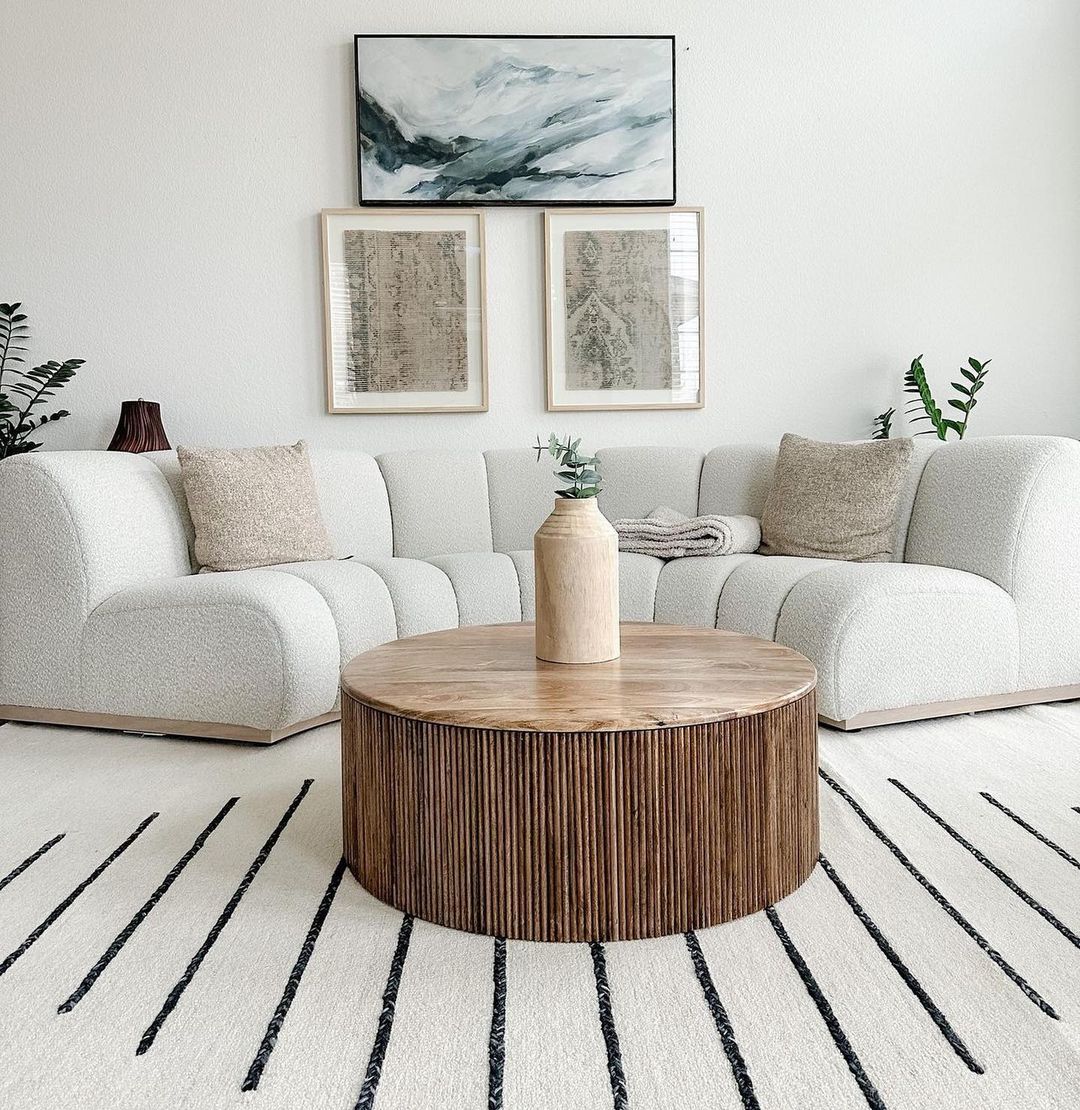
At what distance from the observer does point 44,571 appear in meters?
2.79

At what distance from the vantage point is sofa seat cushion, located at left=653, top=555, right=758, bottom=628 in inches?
121

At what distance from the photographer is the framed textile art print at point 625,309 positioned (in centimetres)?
414

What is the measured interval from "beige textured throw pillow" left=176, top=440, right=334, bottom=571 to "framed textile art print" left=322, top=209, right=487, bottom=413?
101 centimetres

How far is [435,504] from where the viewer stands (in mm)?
3758

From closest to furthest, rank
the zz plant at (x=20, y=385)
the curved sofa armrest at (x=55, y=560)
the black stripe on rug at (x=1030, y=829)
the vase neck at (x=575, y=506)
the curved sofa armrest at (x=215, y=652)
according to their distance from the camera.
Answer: the black stripe on rug at (x=1030, y=829)
the vase neck at (x=575, y=506)
the curved sofa armrest at (x=215, y=652)
the curved sofa armrest at (x=55, y=560)
the zz plant at (x=20, y=385)

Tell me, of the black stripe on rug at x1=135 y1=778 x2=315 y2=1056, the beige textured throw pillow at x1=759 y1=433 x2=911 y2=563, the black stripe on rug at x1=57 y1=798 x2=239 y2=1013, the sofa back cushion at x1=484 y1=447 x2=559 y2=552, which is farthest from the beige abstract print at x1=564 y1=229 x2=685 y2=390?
the black stripe on rug at x1=57 y1=798 x2=239 y2=1013

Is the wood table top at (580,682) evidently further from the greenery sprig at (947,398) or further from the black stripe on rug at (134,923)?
the greenery sprig at (947,398)

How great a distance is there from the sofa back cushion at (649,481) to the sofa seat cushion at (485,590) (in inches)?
24.5

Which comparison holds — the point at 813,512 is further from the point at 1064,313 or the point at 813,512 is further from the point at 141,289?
the point at 141,289

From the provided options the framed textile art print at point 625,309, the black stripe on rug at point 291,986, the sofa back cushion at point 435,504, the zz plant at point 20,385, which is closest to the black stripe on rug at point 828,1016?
the black stripe on rug at point 291,986

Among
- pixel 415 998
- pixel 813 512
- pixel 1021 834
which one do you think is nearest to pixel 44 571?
pixel 415 998

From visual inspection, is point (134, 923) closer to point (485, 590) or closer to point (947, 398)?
point (485, 590)

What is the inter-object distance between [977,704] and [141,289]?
338cm

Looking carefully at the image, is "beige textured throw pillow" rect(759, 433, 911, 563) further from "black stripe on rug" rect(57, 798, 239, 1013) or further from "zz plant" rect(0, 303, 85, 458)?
"zz plant" rect(0, 303, 85, 458)
